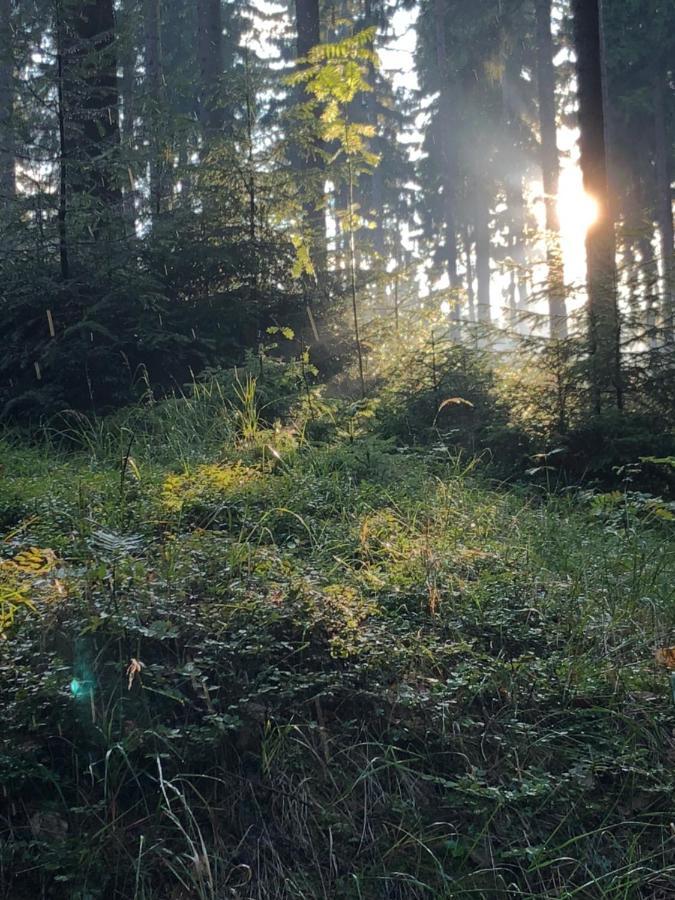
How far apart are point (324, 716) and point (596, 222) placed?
25.5 feet

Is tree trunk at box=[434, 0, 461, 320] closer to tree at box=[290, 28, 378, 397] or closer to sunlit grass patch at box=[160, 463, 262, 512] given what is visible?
tree at box=[290, 28, 378, 397]

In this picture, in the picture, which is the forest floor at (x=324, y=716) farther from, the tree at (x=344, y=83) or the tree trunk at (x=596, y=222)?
the tree at (x=344, y=83)

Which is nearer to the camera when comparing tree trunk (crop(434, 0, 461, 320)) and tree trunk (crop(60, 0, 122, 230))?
tree trunk (crop(60, 0, 122, 230))

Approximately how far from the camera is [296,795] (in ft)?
8.27

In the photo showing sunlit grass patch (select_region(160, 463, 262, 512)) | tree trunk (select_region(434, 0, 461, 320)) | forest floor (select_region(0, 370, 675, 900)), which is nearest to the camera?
forest floor (select_region(0, 370, 675, 900))

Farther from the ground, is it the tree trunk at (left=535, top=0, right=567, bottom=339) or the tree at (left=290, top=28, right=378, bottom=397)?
the tree trunk at (left=535, top=0, right=567, bottom=339)

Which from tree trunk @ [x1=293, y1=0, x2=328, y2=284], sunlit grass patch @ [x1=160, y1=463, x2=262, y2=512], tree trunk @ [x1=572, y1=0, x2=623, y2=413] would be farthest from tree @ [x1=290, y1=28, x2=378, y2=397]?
sunlit grass patch @ [x1=160, y1=463, x2=262, y2=512]

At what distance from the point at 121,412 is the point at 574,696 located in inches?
210

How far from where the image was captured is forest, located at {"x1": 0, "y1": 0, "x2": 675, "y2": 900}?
2408 millimetres

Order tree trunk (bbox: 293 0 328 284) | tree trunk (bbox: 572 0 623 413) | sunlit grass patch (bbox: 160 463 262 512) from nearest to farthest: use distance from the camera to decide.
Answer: sunlit grass patch (bbox: 160 463 262 512)
tree trunk (bbox: 572 0 623 413)
tree trunk (bbox: 293 0 328 284)

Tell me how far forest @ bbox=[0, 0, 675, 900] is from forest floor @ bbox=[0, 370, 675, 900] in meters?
0.01

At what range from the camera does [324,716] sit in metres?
2.82

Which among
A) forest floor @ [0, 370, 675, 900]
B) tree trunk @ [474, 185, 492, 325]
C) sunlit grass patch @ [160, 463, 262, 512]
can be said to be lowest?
forest floor @ [0, 370, 675, 900]

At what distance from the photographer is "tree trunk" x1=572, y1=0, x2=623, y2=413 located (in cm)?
695
